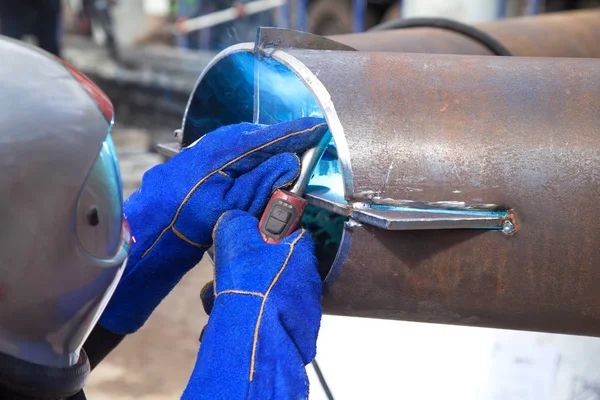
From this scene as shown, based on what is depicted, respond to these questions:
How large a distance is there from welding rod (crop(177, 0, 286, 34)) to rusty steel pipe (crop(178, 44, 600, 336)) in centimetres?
679

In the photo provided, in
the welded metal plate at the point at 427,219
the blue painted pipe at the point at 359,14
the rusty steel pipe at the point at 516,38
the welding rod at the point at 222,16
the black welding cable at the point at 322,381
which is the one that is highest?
the rusty steel pipe at the point at 516,38

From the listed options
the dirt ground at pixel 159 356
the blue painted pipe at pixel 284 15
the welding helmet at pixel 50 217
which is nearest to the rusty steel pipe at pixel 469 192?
the welding helmet at pixel 50 217

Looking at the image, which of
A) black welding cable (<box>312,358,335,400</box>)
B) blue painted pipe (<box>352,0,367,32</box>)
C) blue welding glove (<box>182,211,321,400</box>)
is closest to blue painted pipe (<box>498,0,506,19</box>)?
blue painted pipe (<box>352,0,367,32</box>)

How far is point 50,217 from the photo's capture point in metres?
0.80

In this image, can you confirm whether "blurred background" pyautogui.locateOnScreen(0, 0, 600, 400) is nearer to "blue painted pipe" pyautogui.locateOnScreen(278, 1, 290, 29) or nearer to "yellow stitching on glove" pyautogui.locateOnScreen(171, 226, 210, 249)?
"yellow stitching on glove" pyautogui.locateOnScreen(171, 226, 210, 249)

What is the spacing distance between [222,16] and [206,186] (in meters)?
8.01

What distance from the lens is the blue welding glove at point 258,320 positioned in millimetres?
838

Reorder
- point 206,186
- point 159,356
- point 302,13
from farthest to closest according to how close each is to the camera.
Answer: point 302,13 < point 159,356 < point 206,186

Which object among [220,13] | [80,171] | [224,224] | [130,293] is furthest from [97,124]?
[220,13]

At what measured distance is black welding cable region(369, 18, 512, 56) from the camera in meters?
1.79

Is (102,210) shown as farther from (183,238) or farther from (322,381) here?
(322,381)

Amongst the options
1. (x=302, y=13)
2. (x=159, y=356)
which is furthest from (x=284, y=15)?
(x=159, y=356)

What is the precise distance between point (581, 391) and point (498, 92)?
69 cm

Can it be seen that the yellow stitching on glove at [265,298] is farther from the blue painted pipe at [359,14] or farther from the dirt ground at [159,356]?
the blue painted pipe at [359,14]
